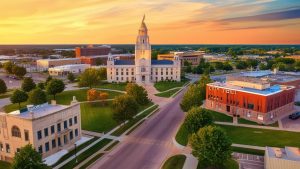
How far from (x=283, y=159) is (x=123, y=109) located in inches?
1270

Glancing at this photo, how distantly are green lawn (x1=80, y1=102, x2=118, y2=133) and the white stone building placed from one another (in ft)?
146

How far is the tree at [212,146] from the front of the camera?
3709 cm

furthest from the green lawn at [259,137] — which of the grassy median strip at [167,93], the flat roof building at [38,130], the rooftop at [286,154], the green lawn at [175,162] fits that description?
the grassy median strip at [167,93]

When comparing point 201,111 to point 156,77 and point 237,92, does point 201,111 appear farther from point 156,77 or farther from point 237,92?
point 156,77

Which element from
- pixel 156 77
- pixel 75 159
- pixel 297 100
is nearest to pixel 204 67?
pixel 156 77

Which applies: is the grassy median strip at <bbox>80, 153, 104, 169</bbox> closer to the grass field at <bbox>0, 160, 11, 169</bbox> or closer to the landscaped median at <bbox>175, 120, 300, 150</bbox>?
the grass field at <bbox>0, 160, 11, 169</bbox>

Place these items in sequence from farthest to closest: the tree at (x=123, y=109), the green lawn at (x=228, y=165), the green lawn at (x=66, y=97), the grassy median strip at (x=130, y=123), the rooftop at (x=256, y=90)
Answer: the green lawn at (x=66, y=97) → the rooftop at (x=256, y=90) → the tree at (x=123, y=109) → the grassy median strip at (x=130, y=123) → the green lawn at (x=228, y=165)

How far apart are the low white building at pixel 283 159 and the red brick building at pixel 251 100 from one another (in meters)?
23.4

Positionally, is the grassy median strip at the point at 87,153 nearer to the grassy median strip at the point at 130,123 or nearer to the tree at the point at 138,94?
the grassy median strip at the point at 130,123

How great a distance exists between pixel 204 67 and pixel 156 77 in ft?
162

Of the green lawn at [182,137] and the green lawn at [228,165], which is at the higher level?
Result: the green lawn at [182,137]

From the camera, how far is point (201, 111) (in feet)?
160

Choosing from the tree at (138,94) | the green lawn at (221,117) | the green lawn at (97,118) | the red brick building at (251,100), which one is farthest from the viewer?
the tree at (138,94)

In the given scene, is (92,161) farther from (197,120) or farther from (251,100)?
(251,100)
